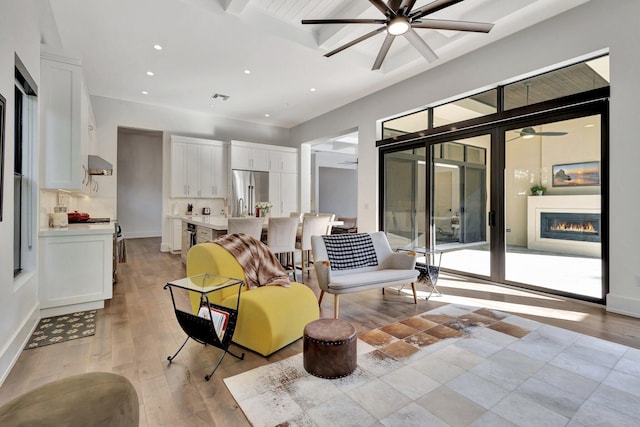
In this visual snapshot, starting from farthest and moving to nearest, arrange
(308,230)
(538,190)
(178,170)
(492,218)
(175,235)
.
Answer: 1. (178,170)
2. (175,235)
3. (308,230)
4. (492,218)
5. (538,190)

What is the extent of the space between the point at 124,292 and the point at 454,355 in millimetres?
3808

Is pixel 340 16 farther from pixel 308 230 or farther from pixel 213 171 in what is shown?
pixel 213 171

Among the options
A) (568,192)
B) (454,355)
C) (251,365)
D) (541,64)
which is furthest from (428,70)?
(251,365)

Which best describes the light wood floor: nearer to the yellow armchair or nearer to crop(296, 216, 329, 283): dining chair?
the yellow armchair

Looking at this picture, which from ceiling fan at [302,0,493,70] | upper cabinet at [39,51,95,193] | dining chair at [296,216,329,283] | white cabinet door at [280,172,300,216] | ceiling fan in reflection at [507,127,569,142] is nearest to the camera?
ceiling fan at [302,0,493,70]

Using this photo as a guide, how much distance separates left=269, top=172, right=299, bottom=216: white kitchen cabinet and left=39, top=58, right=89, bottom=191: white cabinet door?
15.5 ft

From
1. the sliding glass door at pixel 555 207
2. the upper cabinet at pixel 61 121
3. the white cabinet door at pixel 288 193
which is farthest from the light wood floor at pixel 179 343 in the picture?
the white cabinet door at pixel 288 193

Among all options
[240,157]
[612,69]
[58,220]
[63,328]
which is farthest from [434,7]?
[240,157]

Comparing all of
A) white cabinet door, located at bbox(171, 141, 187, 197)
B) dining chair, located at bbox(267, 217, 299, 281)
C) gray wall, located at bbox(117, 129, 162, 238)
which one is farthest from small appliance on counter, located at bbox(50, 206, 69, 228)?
gray wall, located at bbox(117, 129, 162, 238)

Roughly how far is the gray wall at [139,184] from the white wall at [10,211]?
6.99 metres

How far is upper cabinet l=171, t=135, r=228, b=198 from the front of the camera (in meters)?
6.85

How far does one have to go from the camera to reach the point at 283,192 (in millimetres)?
8125

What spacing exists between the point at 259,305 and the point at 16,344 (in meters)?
1.79

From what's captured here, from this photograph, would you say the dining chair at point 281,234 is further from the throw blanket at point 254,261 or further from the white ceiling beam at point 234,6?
the white ceiling beam at point 234,6
